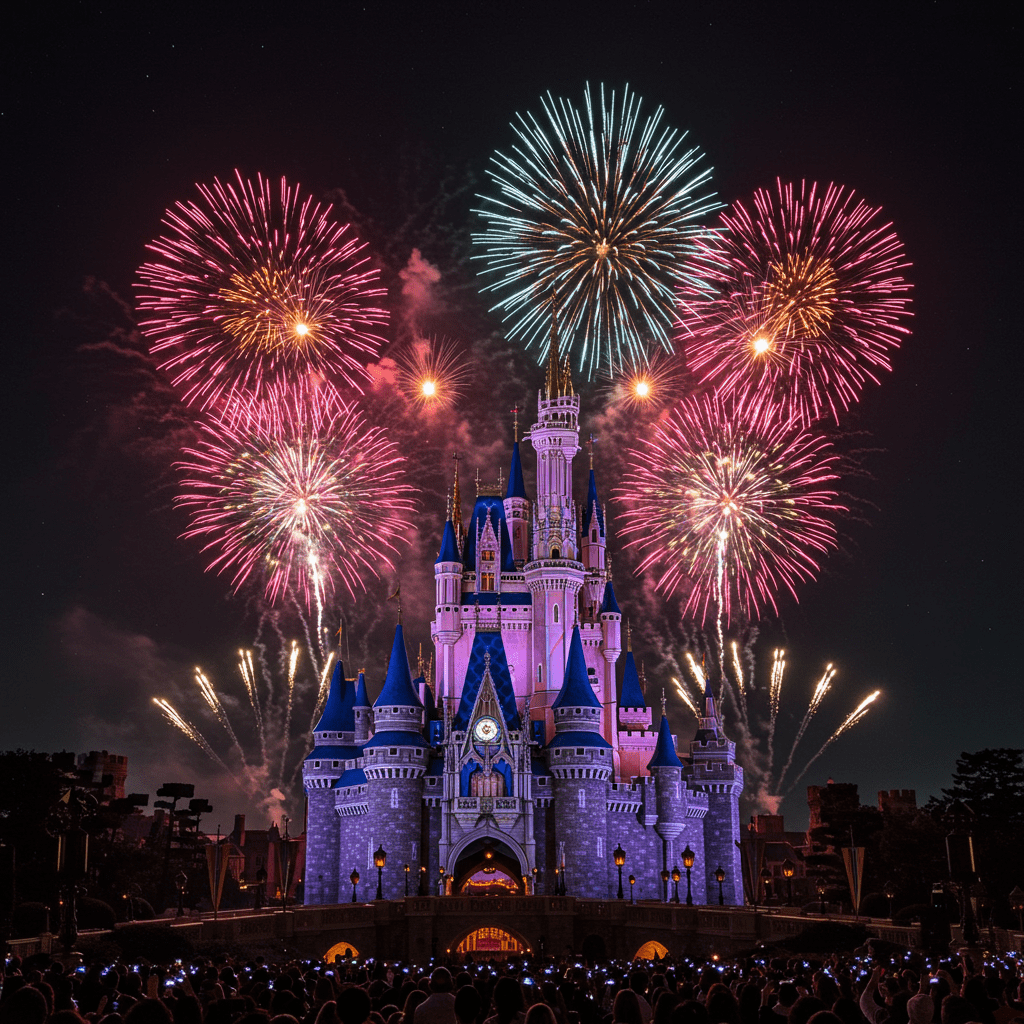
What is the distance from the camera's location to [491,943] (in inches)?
2539

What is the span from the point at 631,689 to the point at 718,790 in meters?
9.86

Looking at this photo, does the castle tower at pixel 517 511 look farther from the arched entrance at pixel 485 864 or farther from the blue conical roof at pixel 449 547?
the arched entrance at pixel 485 864

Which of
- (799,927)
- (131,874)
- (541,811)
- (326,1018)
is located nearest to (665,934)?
(799,927)

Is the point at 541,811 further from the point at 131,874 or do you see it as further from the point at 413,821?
the point at 131,874

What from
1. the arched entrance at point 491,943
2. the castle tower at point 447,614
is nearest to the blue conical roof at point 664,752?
the castle tower at point 447,614

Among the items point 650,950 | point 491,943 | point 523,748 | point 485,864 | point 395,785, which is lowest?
point 650,950

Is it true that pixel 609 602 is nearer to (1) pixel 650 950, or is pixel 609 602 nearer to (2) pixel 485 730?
(2) pixel 485 730

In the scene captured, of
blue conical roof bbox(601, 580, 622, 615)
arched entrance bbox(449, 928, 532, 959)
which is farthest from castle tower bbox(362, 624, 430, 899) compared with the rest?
blue conical roof bbox(601, 580, 622, 615)

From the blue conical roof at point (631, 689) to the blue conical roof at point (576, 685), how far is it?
27.8ft

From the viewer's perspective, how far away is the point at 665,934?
199 ft

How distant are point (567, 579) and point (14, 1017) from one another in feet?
246

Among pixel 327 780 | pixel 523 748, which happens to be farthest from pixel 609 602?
pixel 327 780

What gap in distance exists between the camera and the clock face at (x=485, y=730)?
76250mm

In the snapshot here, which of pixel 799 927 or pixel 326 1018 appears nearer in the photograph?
pixel 326 1018
